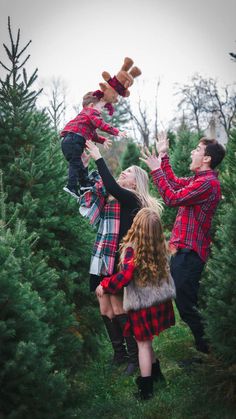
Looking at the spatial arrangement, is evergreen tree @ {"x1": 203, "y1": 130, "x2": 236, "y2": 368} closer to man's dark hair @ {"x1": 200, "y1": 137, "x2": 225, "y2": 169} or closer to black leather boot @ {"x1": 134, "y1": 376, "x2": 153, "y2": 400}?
black leather boot @ {"x1": 134, "y1": 376, "x2": 153, "y2": 400}

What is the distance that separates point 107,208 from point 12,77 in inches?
82.5

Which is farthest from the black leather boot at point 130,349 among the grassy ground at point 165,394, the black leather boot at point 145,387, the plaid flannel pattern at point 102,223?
the black leather boot at point 145,387

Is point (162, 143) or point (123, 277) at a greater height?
point (162, 143)

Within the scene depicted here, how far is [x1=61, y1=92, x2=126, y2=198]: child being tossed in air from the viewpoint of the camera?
15.4ft

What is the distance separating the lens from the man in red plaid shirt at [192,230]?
4227 millimetres

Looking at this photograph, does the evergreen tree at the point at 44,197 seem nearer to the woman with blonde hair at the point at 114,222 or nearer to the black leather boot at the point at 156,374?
the woman with blonde hair at the point at 114,222

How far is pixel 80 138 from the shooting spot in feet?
15.9

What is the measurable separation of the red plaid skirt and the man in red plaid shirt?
292 mm

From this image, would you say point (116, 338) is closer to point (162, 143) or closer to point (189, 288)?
point (189, 288)

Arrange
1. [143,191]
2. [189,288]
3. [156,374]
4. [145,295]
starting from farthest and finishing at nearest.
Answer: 1. [143,191]
2. [189,288]
3. [156,374]
4. [145,295]

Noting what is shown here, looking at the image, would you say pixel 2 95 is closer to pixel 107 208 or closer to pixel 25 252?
pixel 107 208

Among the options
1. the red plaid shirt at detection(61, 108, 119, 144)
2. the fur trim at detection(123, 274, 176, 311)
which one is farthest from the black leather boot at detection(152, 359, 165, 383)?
the red plaid shirt at detection(61, 108, 119, 144)

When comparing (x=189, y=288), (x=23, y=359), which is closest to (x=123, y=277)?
(x=189, y=288)

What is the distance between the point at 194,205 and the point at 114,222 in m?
0.85
